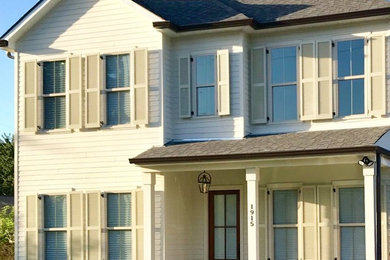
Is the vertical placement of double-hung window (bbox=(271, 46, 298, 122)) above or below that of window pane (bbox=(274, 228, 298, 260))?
above

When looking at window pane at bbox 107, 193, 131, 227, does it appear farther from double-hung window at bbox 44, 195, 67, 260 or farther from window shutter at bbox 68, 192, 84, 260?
double-hung window at bbox 44, 195, 67, 260

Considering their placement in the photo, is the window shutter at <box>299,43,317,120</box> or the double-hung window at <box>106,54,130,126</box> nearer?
the window shutter at <box>299,43,317,120</box>

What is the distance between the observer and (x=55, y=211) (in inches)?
764

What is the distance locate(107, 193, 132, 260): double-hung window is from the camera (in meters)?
18.7

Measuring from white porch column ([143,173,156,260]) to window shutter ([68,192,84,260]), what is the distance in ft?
5.93

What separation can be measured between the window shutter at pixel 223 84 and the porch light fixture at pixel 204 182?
1330mm

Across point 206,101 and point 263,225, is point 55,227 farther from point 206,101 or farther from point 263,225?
point 263,225

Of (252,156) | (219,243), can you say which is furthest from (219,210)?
(252,156)

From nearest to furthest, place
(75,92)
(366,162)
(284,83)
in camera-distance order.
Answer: (366,162) < (284,83) < (75,92)

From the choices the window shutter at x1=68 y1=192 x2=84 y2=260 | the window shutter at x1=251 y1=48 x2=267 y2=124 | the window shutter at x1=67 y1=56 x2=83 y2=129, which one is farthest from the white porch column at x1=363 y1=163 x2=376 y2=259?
the window shutter at x1=67 y1=56 x2=83 y2=129

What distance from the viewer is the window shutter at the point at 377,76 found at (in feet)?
57.2

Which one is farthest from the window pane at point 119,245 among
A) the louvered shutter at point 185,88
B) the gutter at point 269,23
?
the gutter at point 269,23

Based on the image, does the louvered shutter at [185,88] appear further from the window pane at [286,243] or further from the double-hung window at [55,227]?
the double-hung window at [55,227]

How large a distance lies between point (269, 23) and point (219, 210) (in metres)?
4.07
